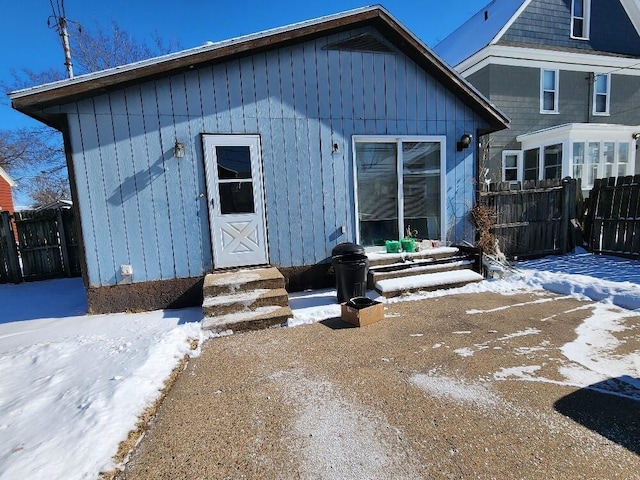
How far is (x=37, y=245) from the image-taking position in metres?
7.28

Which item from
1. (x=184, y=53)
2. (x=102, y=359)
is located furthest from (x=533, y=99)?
(x=102, y=359)

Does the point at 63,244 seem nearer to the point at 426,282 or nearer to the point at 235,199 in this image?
the point at 235,199

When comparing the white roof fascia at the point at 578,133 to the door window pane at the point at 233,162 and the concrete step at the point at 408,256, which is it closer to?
the concrete step at the point at 408,256

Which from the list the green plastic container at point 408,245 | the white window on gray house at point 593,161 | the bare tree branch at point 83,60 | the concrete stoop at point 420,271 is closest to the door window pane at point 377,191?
the green plastic container at point 408,245

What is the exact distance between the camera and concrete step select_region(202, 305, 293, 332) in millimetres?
4020

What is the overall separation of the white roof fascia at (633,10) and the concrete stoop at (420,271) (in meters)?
15.1

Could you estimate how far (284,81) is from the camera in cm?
521

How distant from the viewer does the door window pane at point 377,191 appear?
5871 millimetres

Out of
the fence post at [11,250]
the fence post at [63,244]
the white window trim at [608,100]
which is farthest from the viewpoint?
the white window trim at [608,100]

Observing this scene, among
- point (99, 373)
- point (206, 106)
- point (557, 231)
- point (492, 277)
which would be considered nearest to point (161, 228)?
point (206, 106)

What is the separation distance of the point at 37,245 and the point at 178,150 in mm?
5136

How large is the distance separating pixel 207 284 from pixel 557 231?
7.83 meters

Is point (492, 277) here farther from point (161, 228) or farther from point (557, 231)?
point (161, 228)

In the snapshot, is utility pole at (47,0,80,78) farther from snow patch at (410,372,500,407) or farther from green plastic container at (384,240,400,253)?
snow patch at (410,372,500,407)
